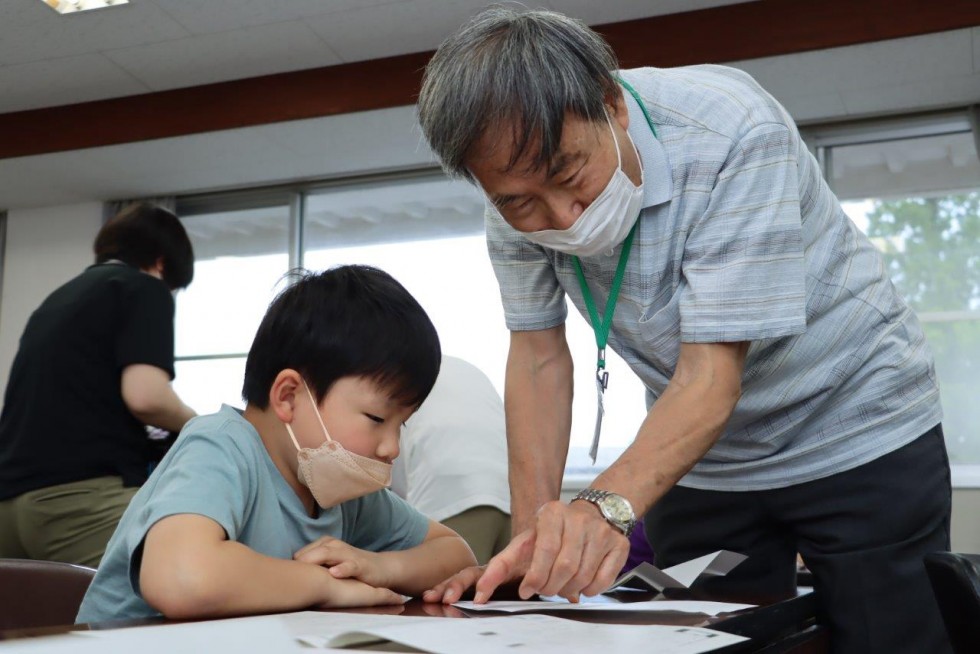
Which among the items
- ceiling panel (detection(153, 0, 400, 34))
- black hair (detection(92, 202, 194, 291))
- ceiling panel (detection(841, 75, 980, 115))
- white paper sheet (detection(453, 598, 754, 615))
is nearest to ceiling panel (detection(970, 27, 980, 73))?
ceiling panel (detection(841, 75, 980, 115))

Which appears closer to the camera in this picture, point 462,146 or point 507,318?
point 462,146

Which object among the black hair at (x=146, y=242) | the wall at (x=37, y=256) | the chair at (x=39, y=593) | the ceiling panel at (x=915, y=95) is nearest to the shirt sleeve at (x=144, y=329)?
the black hair at (x=146, y=242)

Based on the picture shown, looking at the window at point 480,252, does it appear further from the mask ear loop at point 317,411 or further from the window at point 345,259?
the mask ear loop at point 317,411

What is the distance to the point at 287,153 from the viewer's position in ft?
17.1

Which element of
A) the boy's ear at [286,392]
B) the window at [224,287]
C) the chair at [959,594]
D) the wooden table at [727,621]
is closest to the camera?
the wooden table at [727,621]

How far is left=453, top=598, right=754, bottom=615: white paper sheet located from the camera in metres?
0.83

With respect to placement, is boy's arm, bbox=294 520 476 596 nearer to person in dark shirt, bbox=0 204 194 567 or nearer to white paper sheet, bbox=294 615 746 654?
white paper sheet, bbox=294 615 746 654

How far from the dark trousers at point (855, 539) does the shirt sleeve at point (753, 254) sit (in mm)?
239

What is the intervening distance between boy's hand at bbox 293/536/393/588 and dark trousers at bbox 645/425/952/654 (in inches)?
14.7

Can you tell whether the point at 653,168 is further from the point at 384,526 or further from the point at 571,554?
the point at 384,526

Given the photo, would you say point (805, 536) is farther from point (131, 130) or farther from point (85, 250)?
point (85, 250)

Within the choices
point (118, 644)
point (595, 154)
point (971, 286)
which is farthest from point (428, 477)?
point (971, 286)

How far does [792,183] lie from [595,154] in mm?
206

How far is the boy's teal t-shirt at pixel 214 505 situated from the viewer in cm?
89
